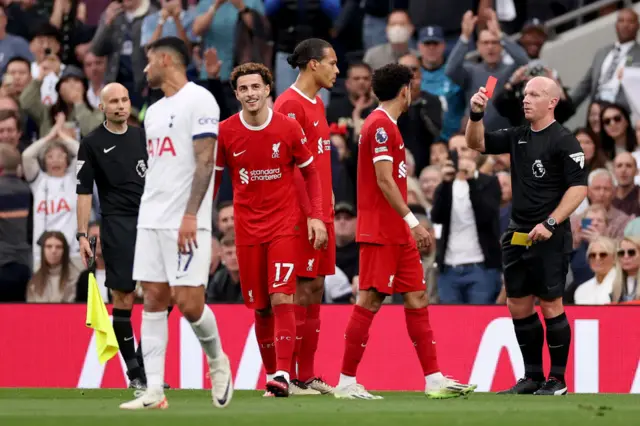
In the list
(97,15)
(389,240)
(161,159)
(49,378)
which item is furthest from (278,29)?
(161,159)

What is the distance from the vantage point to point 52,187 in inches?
653

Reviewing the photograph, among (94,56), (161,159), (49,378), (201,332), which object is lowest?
(49,378)

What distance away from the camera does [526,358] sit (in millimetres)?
11789

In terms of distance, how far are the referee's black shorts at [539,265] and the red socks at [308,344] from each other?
159 cm

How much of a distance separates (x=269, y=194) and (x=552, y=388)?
111 inches

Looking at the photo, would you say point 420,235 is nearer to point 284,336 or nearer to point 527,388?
point 284,336

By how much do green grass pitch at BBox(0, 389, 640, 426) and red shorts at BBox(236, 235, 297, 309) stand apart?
2.65 feet

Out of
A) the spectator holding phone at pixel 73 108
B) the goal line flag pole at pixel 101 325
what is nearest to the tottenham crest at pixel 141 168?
the goal line flag pole at pixel 101 325

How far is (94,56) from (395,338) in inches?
280

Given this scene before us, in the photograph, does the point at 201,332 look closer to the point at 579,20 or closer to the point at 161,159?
the point at 161,159

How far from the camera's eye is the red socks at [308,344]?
1152 cm

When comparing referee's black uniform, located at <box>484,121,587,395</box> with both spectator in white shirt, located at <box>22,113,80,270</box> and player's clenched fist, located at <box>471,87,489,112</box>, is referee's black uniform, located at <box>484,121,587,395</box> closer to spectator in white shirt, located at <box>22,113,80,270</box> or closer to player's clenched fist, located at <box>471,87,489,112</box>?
player's clenched fist, located at <box>471,87,489,112</box>

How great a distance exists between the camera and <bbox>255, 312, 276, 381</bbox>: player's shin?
1130 centimetres

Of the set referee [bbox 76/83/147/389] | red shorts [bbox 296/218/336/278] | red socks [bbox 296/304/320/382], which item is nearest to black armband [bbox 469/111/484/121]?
red shorts [bbox 296/218/336/278]
